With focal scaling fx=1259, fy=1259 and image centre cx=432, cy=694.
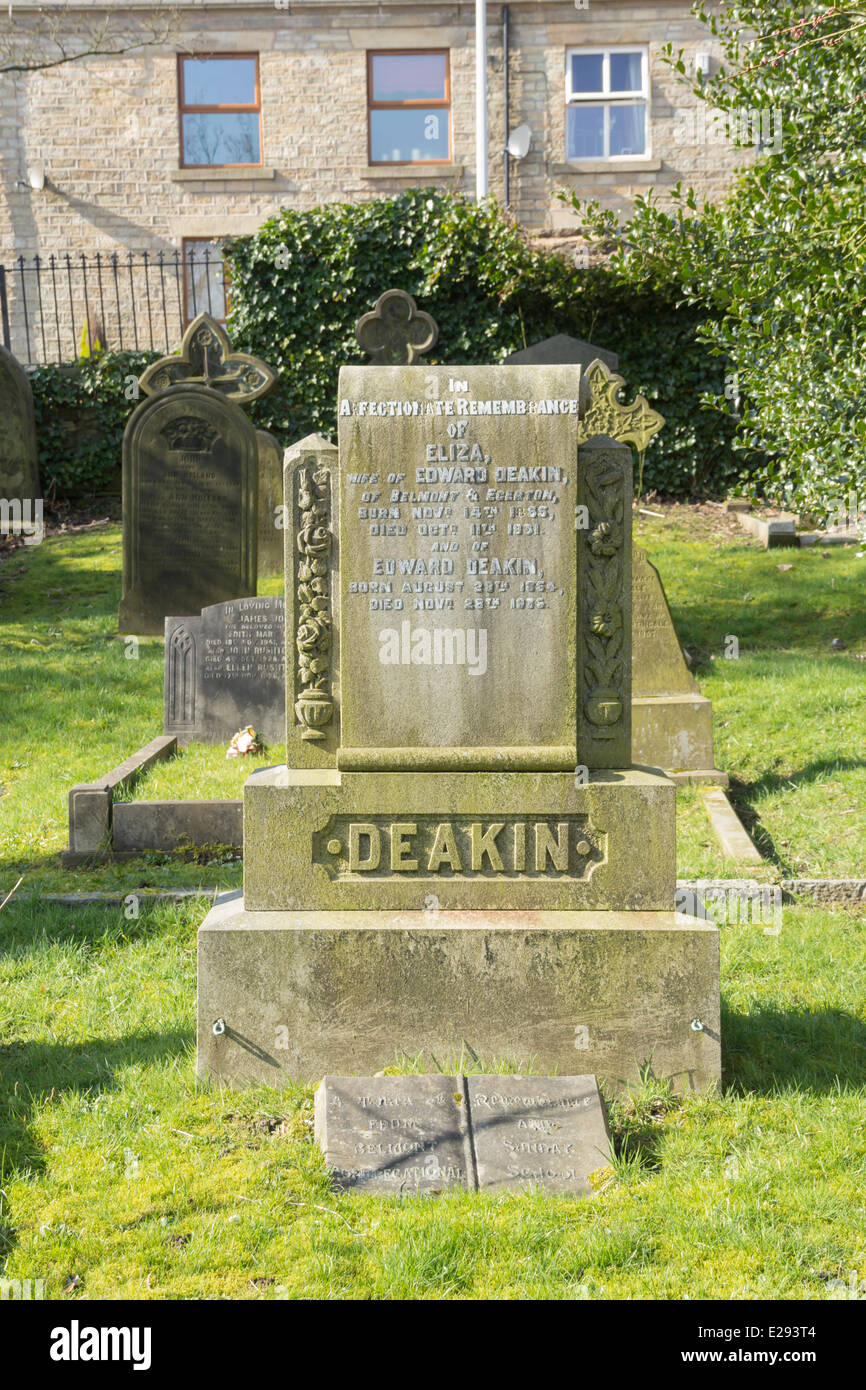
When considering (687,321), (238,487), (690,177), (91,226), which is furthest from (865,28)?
(91,226)

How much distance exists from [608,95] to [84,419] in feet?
31.8

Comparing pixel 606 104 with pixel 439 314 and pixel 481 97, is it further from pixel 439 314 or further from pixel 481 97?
pixel 439 314

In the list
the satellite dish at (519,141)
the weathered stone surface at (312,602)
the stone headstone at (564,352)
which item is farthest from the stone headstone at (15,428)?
the weathered stone surface at (312,602)

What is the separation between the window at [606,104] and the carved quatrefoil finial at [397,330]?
403 inches

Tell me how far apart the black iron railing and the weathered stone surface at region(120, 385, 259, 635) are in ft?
28.7

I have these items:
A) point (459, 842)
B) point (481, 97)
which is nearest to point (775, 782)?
point (459, 842)

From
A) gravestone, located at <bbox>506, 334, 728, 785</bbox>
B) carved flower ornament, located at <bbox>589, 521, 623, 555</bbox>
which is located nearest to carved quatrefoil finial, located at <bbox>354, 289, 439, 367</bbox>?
gravestone, located at <bbox>506, 334, 728, 785</bbox>

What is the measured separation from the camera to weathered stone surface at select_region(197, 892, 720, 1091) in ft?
13.7

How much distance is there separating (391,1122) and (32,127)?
65.7 ft

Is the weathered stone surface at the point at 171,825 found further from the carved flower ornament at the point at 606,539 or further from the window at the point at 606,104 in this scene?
the window at the point at 606,104

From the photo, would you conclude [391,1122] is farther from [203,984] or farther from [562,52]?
[562,52]

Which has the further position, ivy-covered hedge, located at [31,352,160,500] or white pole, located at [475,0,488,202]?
white pole, located at [475,0,488,202]

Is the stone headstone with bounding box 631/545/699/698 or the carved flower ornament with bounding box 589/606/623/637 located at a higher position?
the carved flower ornament with bounding box 589/606/623/637

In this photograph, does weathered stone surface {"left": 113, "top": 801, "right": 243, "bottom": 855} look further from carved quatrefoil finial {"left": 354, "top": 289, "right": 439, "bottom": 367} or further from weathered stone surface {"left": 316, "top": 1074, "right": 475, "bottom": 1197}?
carved quatrefoil finial {"left": 354, "top": 289, "right": 439, "bottom": 367}
